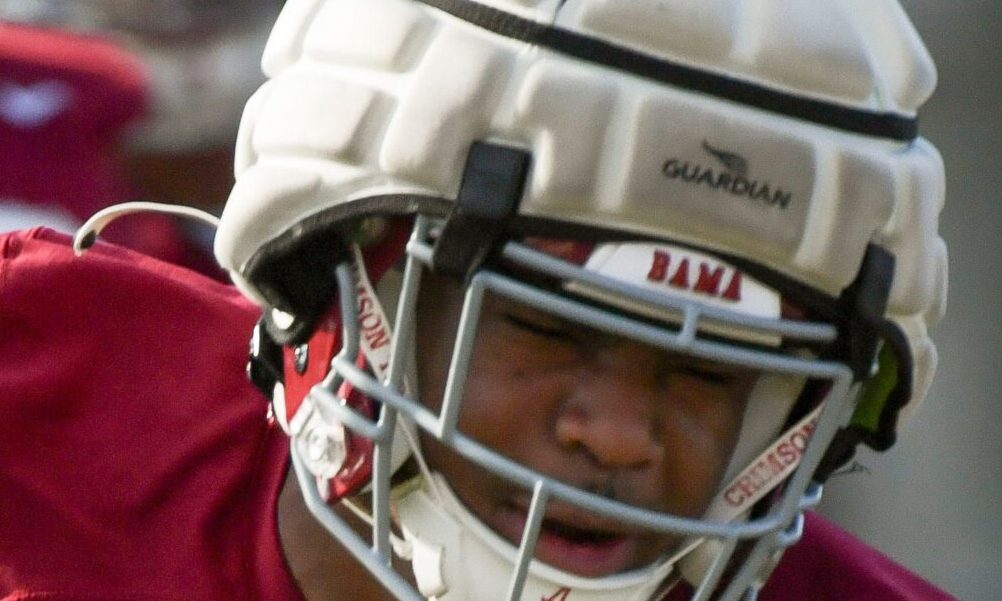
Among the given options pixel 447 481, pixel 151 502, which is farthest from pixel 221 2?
pixel 447 481

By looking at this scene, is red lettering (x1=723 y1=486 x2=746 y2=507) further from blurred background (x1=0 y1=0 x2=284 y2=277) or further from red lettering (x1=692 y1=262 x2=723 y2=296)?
blurred background (x1=0 y1=0 x2=284 y2=277)

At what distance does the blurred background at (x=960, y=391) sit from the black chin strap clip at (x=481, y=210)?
144 centimetres

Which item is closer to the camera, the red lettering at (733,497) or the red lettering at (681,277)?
the red lettering at (681,277)

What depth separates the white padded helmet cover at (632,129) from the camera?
1207mm

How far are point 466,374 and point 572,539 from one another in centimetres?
16

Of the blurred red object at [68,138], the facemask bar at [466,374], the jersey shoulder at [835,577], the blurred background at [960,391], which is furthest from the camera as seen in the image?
the blurred background at [960,391]

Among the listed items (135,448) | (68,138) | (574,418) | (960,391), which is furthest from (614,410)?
(960,391)

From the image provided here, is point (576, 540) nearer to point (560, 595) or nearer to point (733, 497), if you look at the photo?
point (560, 595)

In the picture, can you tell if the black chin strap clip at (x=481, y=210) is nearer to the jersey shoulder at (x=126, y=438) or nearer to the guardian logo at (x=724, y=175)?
the guardian logo at (x=724, y=175)

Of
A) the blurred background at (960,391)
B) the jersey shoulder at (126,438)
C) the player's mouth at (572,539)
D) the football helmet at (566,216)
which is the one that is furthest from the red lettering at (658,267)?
the blurred background at (960,391)

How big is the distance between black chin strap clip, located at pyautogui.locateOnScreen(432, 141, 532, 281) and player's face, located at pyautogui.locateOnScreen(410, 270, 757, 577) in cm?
7

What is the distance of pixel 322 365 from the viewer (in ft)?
4.41

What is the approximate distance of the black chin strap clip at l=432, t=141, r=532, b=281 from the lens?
3.94ft

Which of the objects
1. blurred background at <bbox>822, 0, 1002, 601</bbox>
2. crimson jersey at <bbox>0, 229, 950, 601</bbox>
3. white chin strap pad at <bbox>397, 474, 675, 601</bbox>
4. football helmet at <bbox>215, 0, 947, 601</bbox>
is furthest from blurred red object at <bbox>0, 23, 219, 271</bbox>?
blurred background at <bbox>822, 0, 1002, 601</bbox>
